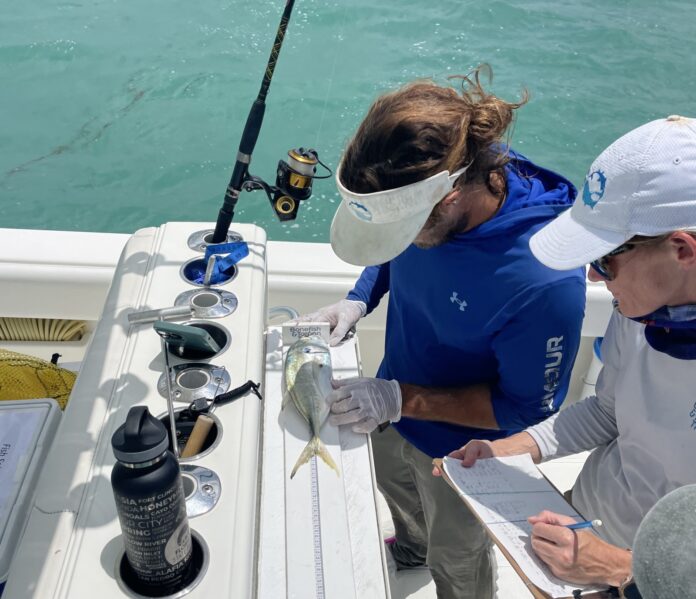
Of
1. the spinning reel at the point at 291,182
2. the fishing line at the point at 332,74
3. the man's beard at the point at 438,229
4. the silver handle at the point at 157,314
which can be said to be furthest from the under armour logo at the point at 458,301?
the fishing line at the point at 332,74

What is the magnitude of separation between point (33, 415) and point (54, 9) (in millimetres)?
8805

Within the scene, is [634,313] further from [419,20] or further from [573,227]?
[419,20]

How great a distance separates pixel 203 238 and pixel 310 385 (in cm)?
62

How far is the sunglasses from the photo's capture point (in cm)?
142

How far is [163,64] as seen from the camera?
8.25m

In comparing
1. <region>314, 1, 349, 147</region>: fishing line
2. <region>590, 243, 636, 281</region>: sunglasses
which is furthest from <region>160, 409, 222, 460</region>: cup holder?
<region>314, 1, 349, 147</region>: fishing line

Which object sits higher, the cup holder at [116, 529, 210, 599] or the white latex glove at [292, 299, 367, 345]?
the cup holder at [116, 529, 210, 599]

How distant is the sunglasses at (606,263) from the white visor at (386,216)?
15.8 inches

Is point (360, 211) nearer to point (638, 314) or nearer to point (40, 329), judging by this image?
point (638, 314)

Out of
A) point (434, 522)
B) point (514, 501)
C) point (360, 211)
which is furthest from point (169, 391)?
point (434, 522)

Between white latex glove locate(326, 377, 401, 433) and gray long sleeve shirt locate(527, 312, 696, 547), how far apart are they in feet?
1.33

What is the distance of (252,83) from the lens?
7.77 m

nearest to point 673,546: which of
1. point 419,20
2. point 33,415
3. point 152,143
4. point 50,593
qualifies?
point 50,593

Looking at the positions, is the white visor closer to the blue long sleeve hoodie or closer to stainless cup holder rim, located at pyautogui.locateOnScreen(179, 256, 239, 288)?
the blue long sleeve hoodie
